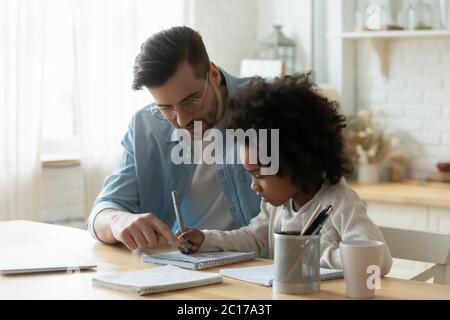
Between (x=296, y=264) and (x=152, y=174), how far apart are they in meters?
1.02

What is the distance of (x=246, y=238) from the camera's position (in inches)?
88.0

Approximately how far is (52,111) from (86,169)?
1.15ft

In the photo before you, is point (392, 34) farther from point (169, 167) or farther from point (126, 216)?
point (126, 216)

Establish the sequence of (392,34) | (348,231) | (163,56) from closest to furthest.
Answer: (348,231), (163,56), (392,34)

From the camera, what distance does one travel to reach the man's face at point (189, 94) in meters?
2.30

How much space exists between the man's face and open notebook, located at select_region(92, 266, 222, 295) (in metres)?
0.58

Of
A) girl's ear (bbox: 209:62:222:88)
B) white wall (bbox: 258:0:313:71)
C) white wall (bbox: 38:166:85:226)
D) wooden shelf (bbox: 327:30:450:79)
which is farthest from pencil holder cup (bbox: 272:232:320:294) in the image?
white wall (bbox: 258:0:313:71)

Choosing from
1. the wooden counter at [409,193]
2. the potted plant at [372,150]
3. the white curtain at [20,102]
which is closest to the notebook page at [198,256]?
the white curtain at [20,102]

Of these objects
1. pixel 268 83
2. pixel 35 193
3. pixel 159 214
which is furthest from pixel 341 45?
pixel 268 83

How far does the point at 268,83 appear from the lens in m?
2.01

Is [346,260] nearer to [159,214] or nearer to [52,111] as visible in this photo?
[159,214]

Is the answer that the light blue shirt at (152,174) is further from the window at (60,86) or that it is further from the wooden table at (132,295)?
the window at (60,86)

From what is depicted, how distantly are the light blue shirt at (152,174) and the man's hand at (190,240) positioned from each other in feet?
1.20

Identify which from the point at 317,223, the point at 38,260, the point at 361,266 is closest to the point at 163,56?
the point at 38,260
